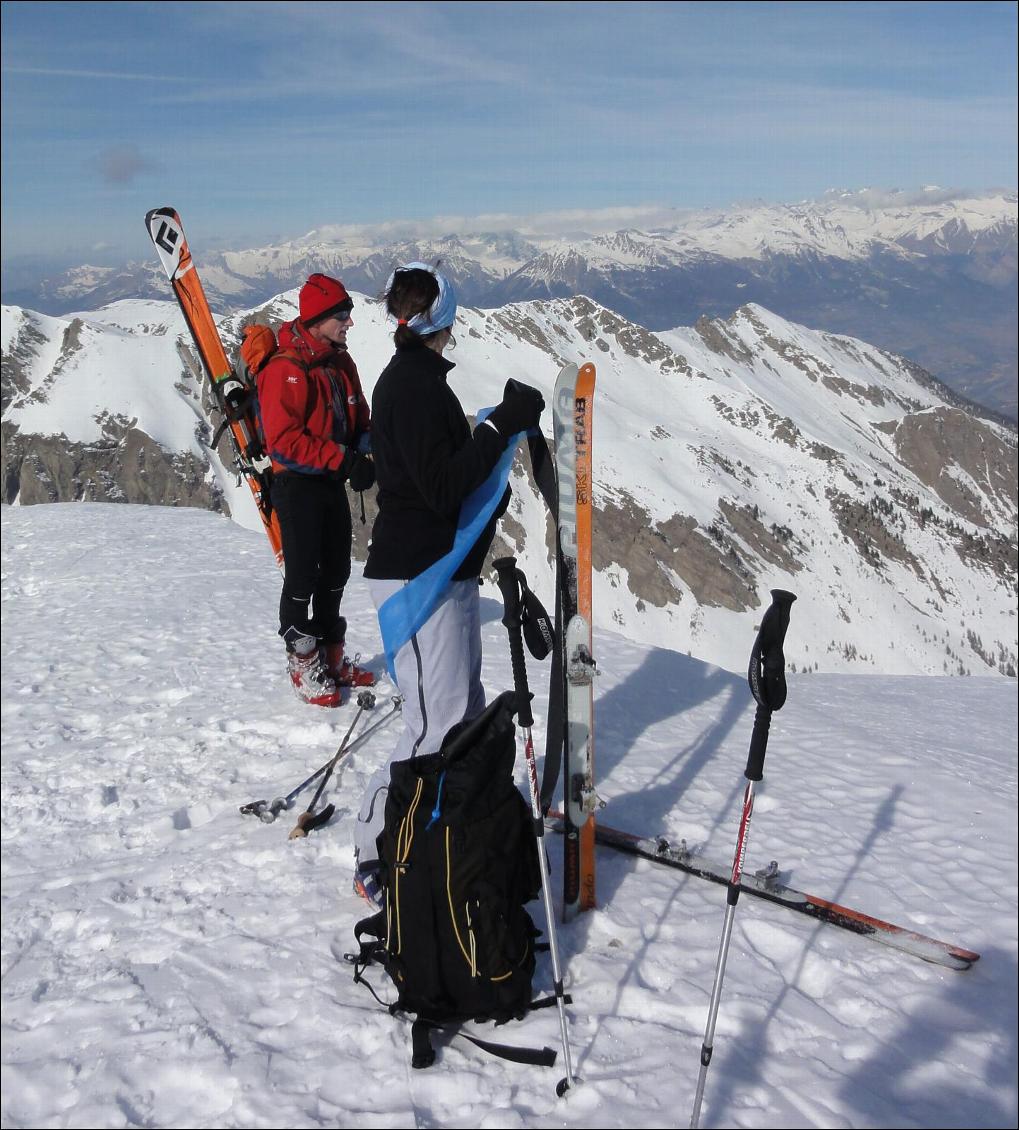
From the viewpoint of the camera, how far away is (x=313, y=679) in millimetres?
7859

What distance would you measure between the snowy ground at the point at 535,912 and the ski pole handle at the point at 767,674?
1441 mm

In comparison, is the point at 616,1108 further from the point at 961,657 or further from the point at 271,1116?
the point at 961,657

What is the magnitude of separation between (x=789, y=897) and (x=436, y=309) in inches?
160

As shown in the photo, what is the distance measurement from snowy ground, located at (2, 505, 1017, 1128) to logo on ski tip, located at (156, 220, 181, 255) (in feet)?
17.4

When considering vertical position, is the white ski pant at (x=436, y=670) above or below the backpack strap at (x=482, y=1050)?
above

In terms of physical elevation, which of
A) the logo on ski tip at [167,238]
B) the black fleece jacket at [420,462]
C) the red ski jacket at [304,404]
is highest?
the logo on ski tip at [167,238]

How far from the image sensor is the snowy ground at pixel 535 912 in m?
3.56

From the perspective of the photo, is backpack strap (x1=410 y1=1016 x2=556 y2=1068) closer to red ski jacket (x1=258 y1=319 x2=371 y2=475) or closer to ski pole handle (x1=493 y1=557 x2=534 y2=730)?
ski pole handle (x1=493 y1=557 x2=534 y2=730)

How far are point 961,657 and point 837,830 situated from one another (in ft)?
489

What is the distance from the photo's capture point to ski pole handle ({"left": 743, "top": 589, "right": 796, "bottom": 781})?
335 centimetres

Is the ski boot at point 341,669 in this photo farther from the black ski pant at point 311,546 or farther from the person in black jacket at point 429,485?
the person in black jacket at point 429,485

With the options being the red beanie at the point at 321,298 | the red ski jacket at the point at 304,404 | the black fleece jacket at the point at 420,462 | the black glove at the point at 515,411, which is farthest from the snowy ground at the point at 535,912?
the red beanie at the point at 321,298

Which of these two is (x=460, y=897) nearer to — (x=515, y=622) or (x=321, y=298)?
(x=515, y=622)

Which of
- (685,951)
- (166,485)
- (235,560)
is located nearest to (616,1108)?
(685,951)
